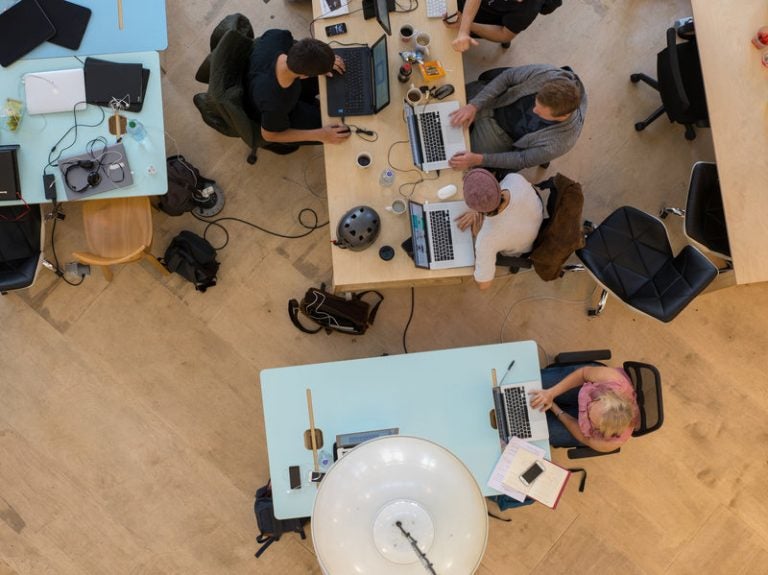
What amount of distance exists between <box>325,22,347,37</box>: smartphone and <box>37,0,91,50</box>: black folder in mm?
1320

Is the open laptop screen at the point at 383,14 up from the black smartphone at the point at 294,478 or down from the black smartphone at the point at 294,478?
up

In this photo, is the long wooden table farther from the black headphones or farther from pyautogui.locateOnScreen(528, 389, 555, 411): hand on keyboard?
the black headphones

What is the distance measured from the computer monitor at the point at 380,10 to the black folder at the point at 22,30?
5.55 ft

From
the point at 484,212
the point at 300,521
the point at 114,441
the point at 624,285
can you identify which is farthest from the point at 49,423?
the point at 624,285

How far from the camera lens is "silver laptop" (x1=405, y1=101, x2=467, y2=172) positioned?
2953mm

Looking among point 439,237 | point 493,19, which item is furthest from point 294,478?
point 493,19

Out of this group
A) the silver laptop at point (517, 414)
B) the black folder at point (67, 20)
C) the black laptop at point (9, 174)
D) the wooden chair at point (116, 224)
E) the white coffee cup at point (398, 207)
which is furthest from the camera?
the wooden chair at point (116, 224)

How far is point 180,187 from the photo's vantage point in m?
3.48

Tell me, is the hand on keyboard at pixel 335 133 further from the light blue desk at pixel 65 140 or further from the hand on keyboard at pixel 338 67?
the light blue desk at pixel 65 140

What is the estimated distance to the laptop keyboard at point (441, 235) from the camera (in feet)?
9.45

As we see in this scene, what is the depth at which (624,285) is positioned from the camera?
327 centimetres

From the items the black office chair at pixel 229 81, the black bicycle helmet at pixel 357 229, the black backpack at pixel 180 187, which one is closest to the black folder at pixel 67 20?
the black office chair at pixel 229 81

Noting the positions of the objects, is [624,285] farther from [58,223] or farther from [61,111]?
[58,223]

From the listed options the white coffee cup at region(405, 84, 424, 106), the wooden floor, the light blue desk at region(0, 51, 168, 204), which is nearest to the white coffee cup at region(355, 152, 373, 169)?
the white coffee cup at region(405, 84, 424, 106)
